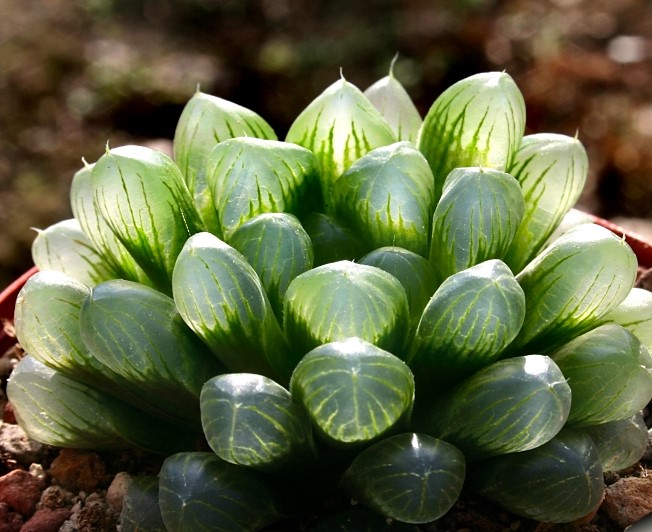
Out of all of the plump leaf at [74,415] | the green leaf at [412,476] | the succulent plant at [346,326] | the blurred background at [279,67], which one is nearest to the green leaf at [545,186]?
the succulent plant at [346,326]

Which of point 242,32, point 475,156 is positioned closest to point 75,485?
point 475,156

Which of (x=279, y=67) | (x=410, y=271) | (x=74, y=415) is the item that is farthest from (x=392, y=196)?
(x=279, y=67)

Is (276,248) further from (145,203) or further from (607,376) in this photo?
(607,376)

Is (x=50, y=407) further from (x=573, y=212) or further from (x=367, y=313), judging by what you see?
(x=573, y=212)

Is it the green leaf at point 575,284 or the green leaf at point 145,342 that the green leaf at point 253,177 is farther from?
the green leaf at point 575,284

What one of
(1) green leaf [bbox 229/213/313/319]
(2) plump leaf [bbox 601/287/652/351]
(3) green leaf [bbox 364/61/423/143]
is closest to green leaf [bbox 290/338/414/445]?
(1) green leaf [bbox 229/213/313/319]
